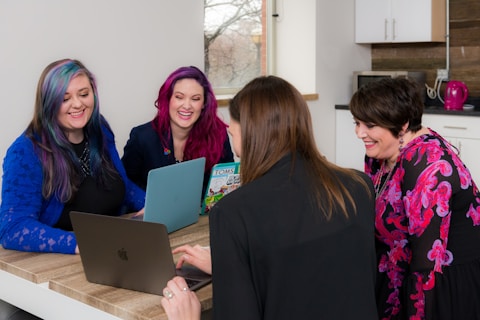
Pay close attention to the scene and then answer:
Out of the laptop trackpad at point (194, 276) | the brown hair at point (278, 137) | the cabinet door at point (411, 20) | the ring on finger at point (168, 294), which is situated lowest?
the laptop trackpad at point (194, 276)

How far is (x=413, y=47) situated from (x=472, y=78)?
1.82 feet

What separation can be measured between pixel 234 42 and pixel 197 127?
221 cm

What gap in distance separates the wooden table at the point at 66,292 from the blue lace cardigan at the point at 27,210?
35mm

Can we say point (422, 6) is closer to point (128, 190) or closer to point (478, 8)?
point (478, 8)

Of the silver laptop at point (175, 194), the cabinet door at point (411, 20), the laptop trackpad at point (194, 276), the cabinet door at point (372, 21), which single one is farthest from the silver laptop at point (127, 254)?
the cabinet door at point (372, 21)

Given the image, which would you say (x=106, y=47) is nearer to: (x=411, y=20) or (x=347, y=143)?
(x=347, y=143)

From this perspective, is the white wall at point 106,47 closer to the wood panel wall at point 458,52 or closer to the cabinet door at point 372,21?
the cabinet door at point 372,21

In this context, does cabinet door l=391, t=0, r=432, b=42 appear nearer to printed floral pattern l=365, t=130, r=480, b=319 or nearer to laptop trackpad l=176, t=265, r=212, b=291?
printed floral pattern l=365, t=130, r=480, b=319

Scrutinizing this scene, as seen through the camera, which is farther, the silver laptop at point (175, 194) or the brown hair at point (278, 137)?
the silver laptop at point (175, 194)

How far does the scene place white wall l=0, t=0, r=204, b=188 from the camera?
10.9ft

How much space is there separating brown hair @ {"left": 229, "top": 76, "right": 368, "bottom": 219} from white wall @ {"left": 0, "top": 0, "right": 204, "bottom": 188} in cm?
220

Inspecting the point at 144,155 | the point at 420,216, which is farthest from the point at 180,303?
the point at 144,155

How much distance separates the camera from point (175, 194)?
2156 mm

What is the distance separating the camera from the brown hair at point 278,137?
1382mm
